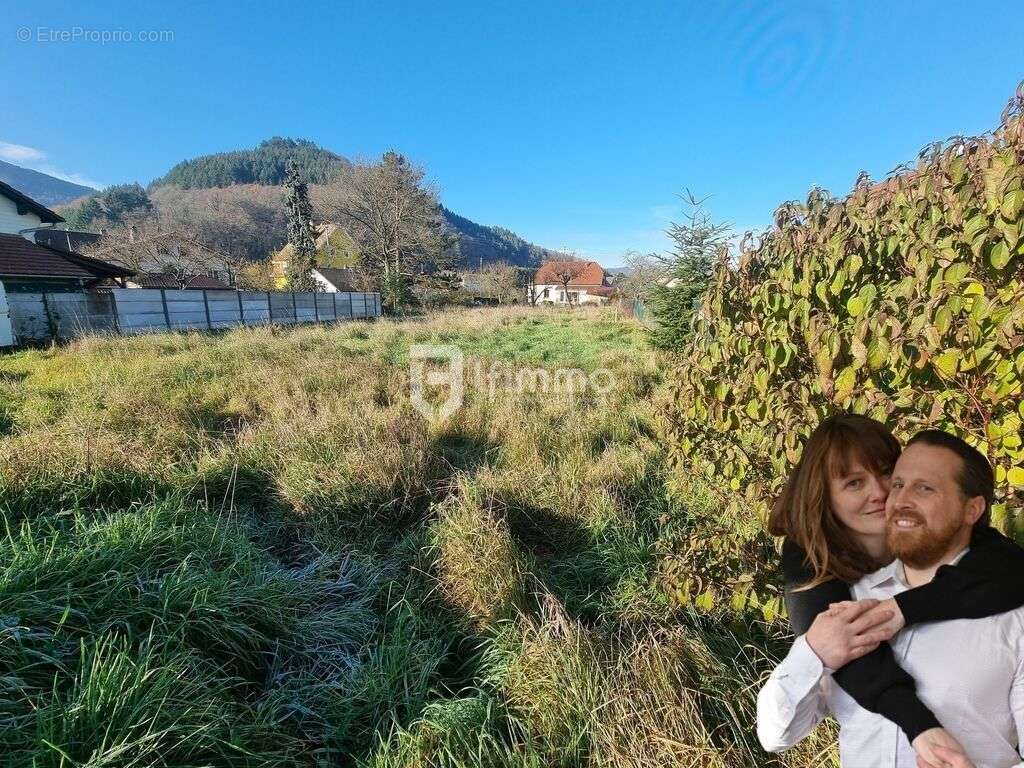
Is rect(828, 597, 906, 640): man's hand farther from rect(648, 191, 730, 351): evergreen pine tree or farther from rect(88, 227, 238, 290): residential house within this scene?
rect(88, 227, 238, 290): residential house

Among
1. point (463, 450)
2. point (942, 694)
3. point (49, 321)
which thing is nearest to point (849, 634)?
point (942, 694)

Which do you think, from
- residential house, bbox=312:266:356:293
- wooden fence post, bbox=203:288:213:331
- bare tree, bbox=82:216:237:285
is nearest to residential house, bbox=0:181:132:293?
wooden fence post, bbox=203:288:213:331

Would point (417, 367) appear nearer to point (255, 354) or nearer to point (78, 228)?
point (255, 354)

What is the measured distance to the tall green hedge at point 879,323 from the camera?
3.96 feet

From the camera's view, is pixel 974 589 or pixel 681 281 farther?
pixel 681 281

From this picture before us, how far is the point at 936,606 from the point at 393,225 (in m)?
31.2

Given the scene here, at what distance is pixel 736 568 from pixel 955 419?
1178mm

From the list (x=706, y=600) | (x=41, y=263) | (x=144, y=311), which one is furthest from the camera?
(x=144, y=311)

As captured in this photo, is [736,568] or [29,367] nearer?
[736,568]

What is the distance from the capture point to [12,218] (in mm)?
16984

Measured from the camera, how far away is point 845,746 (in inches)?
42.1

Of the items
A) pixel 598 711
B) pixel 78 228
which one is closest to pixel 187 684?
pixel 598 711

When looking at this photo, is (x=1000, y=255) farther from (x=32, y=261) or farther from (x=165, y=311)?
(x=32, y=261)

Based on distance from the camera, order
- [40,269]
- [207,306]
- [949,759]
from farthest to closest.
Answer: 1. [207,306]
2. [40,269]
3. [949,759]
